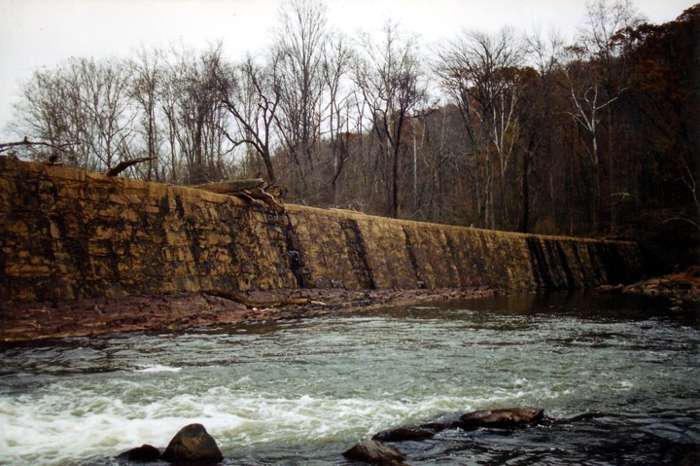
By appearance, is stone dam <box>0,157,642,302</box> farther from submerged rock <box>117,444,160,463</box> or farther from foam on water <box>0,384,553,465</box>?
submerged rock <box>117,444,160,463</box>

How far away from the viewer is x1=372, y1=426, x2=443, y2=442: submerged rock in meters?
4.19

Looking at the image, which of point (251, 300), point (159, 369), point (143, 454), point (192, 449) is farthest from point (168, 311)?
point (192, 449)

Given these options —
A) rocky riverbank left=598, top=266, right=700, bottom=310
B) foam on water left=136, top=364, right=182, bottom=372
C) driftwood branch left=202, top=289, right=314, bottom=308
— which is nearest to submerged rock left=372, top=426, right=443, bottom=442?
foam on water left=136, top=364, right=182, bottom=372

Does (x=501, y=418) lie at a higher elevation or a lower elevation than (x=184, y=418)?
lower

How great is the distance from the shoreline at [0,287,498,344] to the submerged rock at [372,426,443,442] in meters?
6.59

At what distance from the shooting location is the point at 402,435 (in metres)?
4.21

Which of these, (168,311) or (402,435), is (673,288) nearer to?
(168,311)

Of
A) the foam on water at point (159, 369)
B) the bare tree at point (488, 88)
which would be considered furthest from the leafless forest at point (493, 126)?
the foam on water at point (159, 369)

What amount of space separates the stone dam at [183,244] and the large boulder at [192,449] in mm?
6746

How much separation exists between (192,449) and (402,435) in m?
1.56

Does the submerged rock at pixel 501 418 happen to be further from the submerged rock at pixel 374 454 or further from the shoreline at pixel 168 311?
the shoreline at pixel 168 311

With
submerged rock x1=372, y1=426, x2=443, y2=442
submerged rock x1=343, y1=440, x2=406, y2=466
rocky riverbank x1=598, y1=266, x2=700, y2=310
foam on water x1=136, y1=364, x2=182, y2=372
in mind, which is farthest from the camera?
rocky riverbank x1=598, y1=266, x2=700, y2=310

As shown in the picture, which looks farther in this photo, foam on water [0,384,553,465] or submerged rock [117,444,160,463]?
foam on water [0,384,553,465]

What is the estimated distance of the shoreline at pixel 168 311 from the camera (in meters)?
8.82
